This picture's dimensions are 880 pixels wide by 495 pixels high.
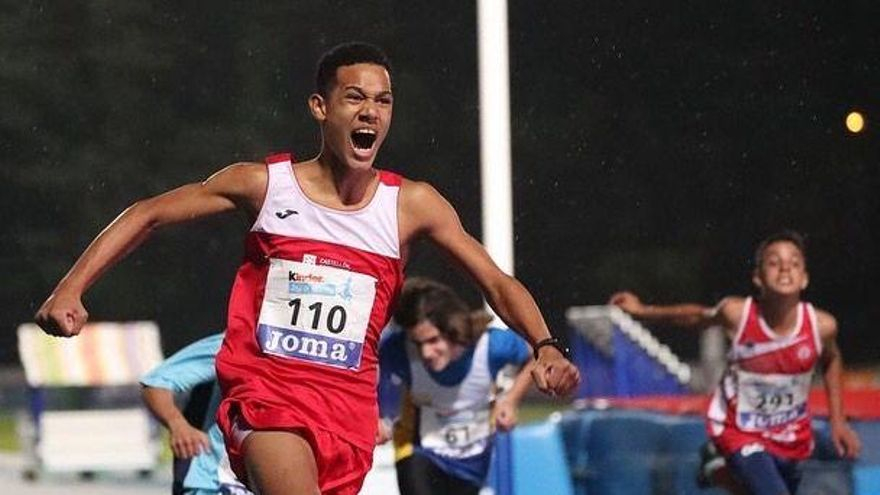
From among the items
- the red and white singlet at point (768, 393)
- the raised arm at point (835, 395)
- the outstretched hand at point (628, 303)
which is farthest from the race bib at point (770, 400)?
the outstretched hand at point (628, 303)

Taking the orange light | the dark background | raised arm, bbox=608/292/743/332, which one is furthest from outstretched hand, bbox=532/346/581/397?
the orange light

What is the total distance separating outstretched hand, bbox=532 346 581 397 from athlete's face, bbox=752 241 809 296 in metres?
3.36

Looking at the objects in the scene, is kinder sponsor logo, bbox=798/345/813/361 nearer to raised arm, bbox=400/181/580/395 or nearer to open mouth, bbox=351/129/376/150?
raised arm, bbox=400/181/580/395

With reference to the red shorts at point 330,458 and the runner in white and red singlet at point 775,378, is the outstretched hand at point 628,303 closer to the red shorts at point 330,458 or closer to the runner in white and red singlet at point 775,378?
the runner in white and red singlet at point 775,378

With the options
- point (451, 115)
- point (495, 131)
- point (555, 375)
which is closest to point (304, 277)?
point (555, 375)

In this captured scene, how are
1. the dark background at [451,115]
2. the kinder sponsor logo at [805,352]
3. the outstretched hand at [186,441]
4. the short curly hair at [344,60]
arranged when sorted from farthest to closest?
1. the dark background at [451,115]
2. the kinder sponsor logo at [805,352]
3. the outstretched hand at [186,441]
4. the short curly hair at [344,60]

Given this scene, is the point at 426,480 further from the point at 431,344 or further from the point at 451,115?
the point at 451,115

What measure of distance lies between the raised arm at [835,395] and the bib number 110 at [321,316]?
3333 mm

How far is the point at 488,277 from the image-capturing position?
5.54m

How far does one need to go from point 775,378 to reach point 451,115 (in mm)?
3838

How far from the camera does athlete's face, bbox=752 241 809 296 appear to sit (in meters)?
8.35

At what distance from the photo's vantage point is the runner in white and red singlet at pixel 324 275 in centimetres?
549

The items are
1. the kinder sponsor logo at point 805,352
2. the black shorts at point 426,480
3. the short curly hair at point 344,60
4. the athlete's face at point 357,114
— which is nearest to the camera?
the athlete's face at point 357,114

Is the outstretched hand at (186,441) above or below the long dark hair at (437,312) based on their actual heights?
below
